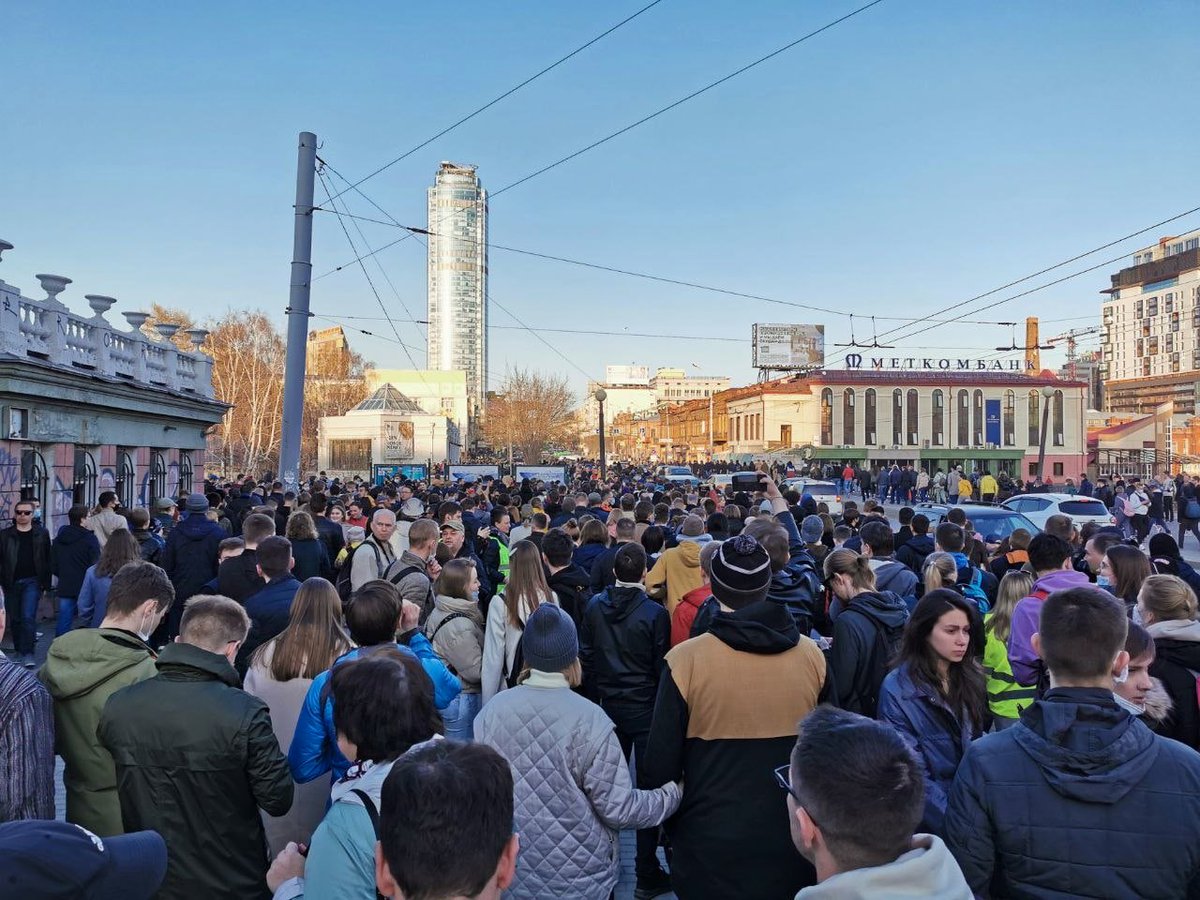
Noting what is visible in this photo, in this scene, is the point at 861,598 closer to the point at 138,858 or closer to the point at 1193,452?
the point at 138,858

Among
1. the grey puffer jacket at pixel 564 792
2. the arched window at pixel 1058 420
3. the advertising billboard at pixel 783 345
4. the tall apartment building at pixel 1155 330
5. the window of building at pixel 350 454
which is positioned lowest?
the grey puffer jacket at pixel 564 792

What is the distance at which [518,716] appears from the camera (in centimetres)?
330

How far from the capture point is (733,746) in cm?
329

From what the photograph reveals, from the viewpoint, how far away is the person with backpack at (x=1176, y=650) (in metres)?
3.80

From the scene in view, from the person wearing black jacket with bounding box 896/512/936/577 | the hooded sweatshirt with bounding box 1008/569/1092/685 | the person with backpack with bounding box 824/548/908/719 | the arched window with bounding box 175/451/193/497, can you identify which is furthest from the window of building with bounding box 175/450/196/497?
the hooded sweatshirt with bounding box 1008/569/1092/685

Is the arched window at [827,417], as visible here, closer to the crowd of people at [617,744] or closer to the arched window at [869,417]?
the arched window at [869,417]

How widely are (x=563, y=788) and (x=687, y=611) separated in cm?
271

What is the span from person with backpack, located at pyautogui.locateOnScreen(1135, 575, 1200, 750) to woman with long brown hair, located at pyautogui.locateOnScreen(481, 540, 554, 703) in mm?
3071

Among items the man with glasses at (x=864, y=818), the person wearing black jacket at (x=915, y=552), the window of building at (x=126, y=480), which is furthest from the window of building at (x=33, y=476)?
the man with glasses at (x=864, y=818)

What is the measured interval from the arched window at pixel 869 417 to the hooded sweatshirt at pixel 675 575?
66.9m

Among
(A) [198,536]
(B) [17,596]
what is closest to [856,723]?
(A) [198,536]

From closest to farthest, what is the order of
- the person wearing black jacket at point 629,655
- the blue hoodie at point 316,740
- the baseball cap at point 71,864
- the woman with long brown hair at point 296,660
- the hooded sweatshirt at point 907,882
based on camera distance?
the baseball cap at point 71,864 < the hooded sweatshirt at point 907,882 < the blue hoodie at point 316,740 < the woman with long brown hair at point 296,660 < the person wearing black jacket at point 629,655

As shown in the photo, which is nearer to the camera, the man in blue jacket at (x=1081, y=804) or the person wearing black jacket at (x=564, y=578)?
the man in blue jacket at (x=1081, y=804)

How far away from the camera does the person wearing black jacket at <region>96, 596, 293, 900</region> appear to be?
306cm
